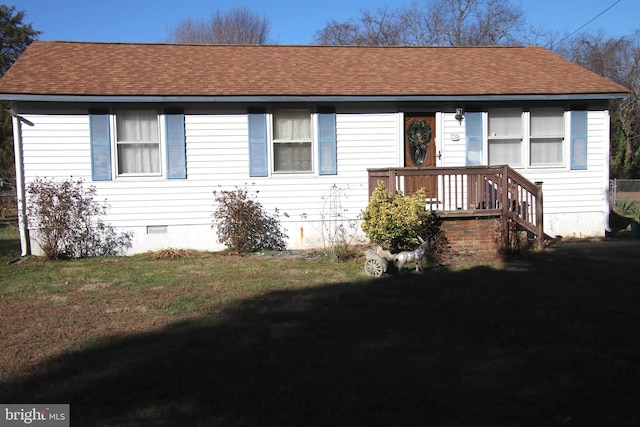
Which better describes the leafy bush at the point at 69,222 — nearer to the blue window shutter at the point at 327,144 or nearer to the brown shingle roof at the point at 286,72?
the brown shingle roof at the point at 286,72

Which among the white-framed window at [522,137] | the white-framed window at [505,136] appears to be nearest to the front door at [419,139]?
the white-framed window at [522,137]

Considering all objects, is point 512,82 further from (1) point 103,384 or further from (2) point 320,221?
(1) point 103,384

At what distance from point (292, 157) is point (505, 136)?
453 centimetres

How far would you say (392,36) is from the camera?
32.0 m

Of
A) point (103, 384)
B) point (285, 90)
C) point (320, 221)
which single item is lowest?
point (103, 384)

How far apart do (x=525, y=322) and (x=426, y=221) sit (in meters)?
3.92

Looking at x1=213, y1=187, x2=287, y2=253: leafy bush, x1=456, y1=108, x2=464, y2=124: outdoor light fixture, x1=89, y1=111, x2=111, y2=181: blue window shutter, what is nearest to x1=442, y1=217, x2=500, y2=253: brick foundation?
x1=456, y1=108, x2=464, y2=124: outdoor light fixture

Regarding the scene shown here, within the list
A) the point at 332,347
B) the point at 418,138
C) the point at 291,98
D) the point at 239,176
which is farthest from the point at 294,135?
the point at 332,347

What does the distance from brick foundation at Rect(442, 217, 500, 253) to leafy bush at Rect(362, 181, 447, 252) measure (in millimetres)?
715

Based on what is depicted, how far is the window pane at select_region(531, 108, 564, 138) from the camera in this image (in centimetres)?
1184

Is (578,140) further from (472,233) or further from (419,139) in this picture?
(472,233)

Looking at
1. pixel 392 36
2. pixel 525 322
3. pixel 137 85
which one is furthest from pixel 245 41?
pixel 525 322

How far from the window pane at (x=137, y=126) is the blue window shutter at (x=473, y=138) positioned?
6.37 metres

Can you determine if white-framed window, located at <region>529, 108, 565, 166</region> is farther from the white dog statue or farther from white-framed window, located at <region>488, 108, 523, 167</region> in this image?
the white dog statue
